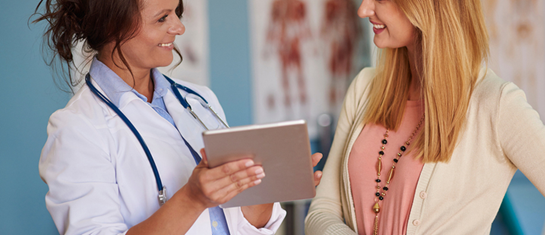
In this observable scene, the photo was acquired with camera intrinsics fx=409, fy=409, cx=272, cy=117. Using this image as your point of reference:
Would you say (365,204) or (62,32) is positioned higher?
(62,32)

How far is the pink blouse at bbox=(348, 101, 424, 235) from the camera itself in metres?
1.32

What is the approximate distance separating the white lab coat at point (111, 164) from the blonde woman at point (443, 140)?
444 millimetres

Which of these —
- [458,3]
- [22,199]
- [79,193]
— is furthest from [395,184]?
[22,199]

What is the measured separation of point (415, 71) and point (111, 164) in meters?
1.06

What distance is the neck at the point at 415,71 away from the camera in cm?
139

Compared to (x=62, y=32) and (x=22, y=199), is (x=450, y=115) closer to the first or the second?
(x=62, y=32)

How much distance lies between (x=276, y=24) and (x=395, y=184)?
114 centimetres

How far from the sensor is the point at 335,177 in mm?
1582

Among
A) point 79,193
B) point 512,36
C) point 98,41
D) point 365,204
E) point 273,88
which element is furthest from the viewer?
point 273,88

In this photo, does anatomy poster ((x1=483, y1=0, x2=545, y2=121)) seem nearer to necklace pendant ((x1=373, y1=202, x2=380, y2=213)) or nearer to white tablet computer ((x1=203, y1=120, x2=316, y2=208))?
necklace pendant ((x1=373, y1=202, x2=380, y2=213))

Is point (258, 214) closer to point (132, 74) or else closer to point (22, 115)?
point (132, 74)

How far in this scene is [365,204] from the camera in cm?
142

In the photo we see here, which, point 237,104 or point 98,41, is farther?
point 237,104

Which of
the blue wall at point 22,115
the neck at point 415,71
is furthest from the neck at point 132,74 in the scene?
the blue wall at point 22,115
